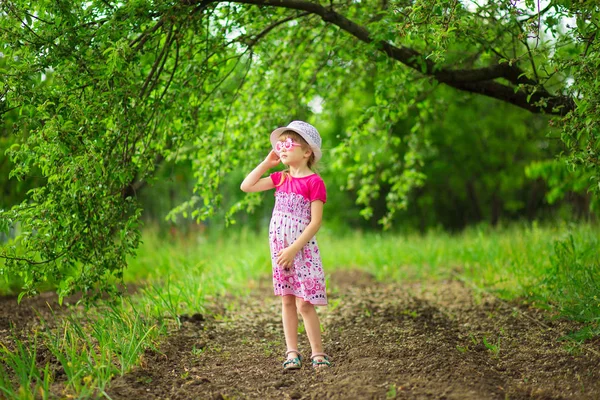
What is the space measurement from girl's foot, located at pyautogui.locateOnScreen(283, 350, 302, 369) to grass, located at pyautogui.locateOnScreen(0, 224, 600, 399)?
0.73 metres

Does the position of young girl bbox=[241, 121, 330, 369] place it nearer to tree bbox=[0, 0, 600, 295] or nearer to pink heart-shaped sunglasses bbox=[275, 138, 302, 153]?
pink heart-shaped sunglasses bbox=[275, 138, 302, 153]

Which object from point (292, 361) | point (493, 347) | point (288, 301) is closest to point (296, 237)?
point (288, 301)

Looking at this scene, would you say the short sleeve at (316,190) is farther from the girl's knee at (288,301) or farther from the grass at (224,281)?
the grass at (224,281)

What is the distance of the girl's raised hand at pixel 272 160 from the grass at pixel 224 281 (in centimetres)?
127

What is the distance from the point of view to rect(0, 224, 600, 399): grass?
10.5 feet

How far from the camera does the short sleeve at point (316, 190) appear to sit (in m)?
3.55

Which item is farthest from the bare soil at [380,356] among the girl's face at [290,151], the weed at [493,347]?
the girl's face at [290,151]

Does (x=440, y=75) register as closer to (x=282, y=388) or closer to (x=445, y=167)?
(x=282, y=388)

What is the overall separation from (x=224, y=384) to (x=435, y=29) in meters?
2.28

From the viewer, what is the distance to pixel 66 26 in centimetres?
332

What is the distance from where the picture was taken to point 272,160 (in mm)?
3777

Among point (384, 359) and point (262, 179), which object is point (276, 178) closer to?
point (262, 179)

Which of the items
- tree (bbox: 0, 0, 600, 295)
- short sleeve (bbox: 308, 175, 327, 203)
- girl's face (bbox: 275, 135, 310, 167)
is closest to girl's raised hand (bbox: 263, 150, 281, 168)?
girl's face (bbox: 275, 135, 310, 167)

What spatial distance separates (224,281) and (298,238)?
359 centimetres
